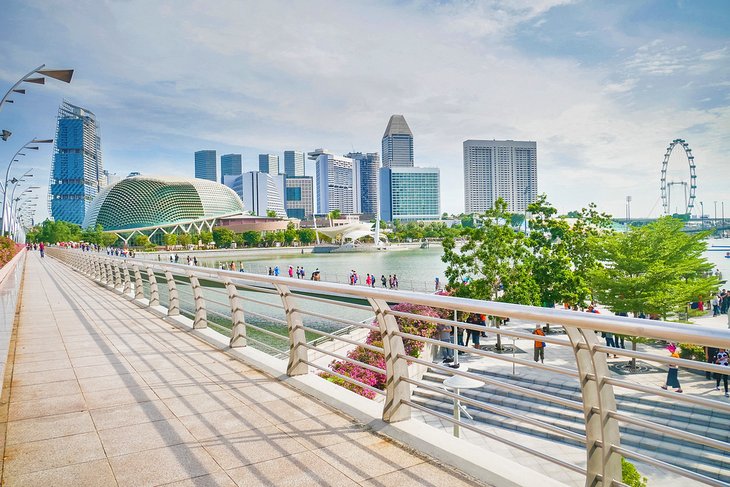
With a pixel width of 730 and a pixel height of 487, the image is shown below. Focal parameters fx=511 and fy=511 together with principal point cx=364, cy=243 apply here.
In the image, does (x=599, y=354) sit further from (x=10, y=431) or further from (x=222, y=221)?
(x=222, y=221)

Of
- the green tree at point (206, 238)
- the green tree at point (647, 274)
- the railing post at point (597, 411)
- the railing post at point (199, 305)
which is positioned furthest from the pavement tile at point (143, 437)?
the green tree at point (206, 238)

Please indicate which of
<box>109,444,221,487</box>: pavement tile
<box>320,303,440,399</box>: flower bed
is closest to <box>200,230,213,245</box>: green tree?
<box>320,303,440,399</box>: flower bed

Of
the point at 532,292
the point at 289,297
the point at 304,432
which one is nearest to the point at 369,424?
the point at 304,432

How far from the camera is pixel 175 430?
394 centimetres

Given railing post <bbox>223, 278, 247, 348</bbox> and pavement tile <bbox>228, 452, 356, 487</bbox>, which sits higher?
railing post <bbox>223, 278, 247, 348</bbox>

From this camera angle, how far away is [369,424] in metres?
3.95

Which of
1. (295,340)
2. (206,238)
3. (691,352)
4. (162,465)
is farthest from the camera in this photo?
(206,238)

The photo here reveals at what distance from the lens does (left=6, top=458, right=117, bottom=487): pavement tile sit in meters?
3.06

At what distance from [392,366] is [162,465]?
1.70 m

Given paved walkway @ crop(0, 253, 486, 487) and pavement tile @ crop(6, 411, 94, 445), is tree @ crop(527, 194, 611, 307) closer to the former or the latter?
paved walkway @ crop(0, 253, 486, 487)

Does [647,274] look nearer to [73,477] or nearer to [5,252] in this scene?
[73,477]

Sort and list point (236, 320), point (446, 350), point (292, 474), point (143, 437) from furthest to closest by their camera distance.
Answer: point (446, 350), point (236, 320), point (143, 437), point (292, 474)

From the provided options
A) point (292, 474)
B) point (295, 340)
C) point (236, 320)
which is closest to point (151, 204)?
point (236, 320)

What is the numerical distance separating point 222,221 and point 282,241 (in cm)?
3313
